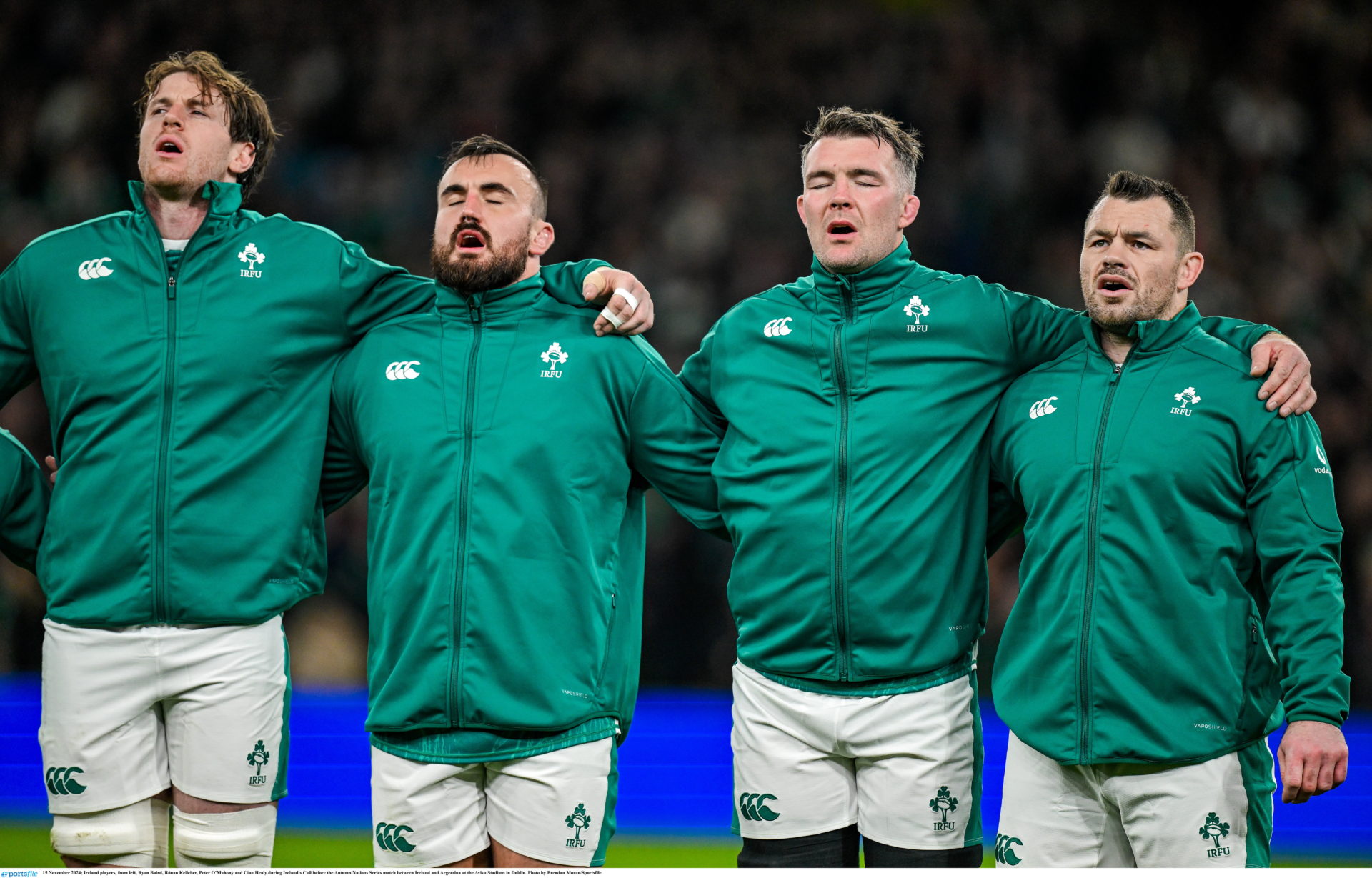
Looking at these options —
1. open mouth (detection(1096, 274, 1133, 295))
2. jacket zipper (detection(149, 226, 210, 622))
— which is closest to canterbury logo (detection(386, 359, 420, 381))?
jacket zipper (detection(149, 226, 210, 622))

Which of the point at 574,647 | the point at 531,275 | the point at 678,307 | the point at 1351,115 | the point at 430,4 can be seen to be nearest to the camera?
the point at 574,647

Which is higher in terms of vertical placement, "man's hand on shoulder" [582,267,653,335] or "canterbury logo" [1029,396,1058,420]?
"man's hand on shoulder" [582,267,653,335]

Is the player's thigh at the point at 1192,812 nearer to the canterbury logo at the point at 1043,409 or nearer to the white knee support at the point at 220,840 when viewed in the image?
the canterbury logo at the point at 1043,409

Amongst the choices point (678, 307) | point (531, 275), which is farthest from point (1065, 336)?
point (678, 307)

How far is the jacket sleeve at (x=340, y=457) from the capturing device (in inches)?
140

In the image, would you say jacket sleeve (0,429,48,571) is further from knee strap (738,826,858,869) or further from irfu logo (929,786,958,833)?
irfu logo (929,786,958,833)

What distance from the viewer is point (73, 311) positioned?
3469mm

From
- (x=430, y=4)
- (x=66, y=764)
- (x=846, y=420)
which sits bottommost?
(x=66, y=764)

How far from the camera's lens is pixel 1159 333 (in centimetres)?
328

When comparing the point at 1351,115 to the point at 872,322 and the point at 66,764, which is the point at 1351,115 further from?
the point at 66,764

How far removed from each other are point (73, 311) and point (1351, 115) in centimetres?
819

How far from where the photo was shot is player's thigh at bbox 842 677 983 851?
3248 mm

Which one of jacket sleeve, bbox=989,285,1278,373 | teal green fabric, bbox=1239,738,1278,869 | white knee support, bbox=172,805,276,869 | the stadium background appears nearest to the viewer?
teal green fabric, bbox=1239,738,1278,869

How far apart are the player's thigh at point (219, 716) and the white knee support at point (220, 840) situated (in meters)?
0.05
